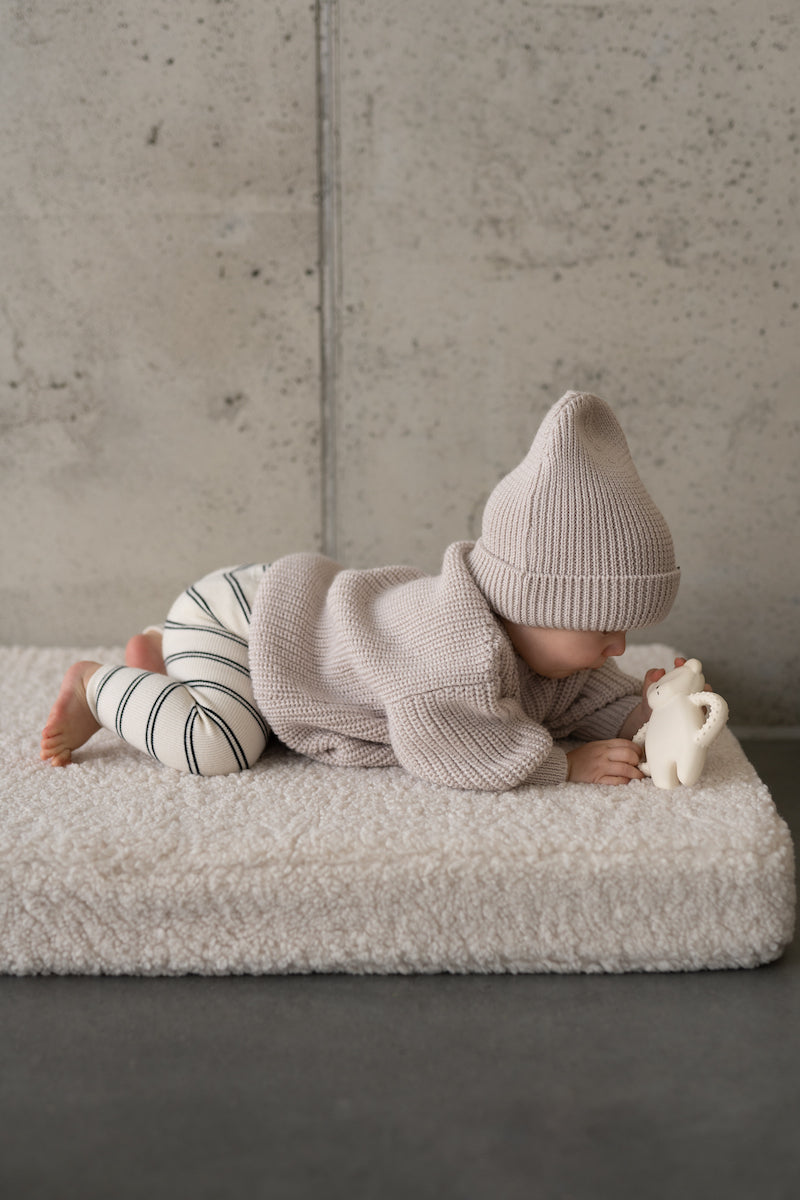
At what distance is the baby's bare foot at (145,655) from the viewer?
1796 millimetres

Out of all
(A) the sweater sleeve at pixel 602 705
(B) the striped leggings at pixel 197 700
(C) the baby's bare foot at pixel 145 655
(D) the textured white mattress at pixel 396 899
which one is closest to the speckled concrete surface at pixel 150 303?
(C) the baby's bare foot at pixel 145 655

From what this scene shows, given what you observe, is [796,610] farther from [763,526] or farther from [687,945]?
[687,945]

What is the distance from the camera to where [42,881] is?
4.18ft

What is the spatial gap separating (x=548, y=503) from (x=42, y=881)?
2.80ft

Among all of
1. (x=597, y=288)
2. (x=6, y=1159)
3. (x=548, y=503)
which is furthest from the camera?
(x=597, y=288)

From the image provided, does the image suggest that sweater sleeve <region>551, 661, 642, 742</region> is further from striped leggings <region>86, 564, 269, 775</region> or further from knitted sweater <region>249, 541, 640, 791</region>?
striped leggings <region>86, 564, 269, 775</region>

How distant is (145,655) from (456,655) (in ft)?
2.06

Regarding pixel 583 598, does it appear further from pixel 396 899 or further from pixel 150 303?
pixel 150 303

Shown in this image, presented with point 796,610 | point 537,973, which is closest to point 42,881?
point 537,973

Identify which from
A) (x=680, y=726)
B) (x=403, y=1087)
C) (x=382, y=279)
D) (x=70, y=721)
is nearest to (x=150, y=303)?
(x=382, y=279)

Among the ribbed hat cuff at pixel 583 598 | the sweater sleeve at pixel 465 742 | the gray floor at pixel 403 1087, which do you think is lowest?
the gray floor at pixel 403 1087

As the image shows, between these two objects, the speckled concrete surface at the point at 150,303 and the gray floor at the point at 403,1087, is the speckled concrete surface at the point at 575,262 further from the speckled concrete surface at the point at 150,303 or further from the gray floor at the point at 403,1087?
the gray floor at the point at 403,1087

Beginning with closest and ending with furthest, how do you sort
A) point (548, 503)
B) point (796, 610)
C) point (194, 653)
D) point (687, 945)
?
point (687, 945) < point (548, 503) < point (194, 653) < point (796, 610)

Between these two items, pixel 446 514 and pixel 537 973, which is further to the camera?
pixel 446 514
